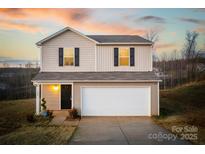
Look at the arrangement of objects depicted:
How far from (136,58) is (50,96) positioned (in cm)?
612

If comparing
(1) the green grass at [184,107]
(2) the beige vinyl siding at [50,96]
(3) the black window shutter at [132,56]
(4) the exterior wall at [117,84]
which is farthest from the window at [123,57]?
(2) the beige vinyl siding at [50,96]

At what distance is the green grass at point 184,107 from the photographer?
512 inches

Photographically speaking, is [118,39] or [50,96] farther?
[118,39]

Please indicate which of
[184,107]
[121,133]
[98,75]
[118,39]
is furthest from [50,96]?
[184,107]

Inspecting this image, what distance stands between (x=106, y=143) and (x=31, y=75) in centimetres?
1559

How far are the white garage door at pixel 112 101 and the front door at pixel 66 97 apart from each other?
2.23 m

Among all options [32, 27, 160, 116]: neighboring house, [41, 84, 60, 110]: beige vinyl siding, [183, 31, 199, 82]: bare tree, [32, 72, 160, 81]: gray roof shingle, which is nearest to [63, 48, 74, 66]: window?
[32, 27, 160, 116]: neighboring house

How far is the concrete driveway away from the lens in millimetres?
9938

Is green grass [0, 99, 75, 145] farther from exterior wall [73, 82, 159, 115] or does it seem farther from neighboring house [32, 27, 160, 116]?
exterior wall [73, 82, 159, 115]

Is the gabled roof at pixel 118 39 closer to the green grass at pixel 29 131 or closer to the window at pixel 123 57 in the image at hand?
the window at pixel 123 57

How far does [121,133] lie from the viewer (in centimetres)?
1097

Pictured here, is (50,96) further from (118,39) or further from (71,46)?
(118,39)
